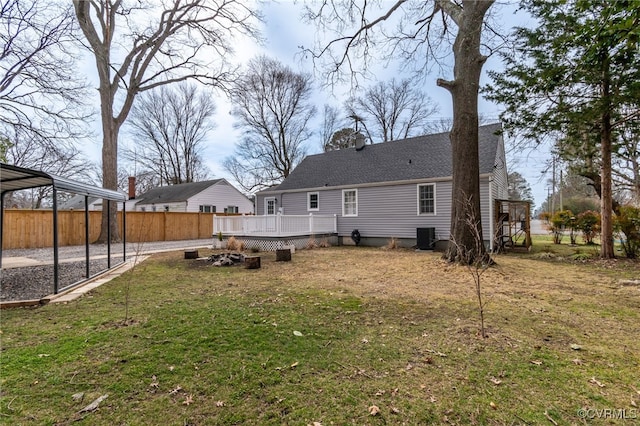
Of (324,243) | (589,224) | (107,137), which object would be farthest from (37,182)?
(589,224)

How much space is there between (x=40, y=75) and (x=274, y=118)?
16933 mm

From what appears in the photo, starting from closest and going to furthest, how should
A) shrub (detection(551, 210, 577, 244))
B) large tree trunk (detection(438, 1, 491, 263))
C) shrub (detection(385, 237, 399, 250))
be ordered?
large tree trunk (detection(438, 1, 491, 263)) < shrub (detection(385, 237, 399, 250)) < shrub (detection(551, 210, 577, 244))

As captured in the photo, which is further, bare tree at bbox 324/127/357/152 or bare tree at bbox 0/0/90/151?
bare tree at bbox 324/127/357/152

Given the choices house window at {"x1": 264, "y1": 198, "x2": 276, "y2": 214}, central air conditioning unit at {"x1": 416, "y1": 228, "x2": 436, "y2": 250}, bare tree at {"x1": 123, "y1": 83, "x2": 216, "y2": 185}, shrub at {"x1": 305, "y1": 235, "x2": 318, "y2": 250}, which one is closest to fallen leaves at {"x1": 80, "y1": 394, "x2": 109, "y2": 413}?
shrub at {"x1": 305, "y1": 235, "x2": 318, "y2": 250}

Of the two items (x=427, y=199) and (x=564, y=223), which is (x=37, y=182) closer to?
(x=427, y=199)

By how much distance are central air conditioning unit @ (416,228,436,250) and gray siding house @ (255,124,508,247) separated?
0.90 ft

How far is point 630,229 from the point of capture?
8906 mm

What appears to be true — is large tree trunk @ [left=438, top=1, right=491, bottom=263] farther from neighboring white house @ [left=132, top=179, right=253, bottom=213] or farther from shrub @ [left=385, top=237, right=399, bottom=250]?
neighboring white house @ [left=132, top=179, right=253, bottom=213]

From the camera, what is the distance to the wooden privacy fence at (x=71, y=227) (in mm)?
12919

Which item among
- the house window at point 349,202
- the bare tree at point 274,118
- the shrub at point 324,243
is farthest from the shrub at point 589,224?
the bare tree at point 274,118

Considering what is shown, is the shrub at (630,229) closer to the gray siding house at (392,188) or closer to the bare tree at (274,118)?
the gray siding house at (392,188)

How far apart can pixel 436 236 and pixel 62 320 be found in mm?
11483

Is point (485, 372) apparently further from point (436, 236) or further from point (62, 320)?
point (436, 236)

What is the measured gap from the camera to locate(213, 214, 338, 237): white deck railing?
1214cm
